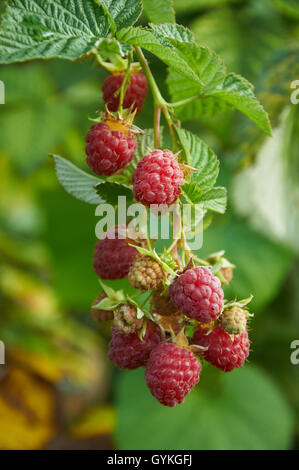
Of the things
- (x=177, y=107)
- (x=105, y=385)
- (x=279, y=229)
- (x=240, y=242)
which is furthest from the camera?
(x=105, y=385)

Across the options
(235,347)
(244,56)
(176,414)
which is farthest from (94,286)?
(235,347)

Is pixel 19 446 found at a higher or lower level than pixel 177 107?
lower

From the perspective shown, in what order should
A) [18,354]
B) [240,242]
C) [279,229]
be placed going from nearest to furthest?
[279,229] < [240,242] < [18,354]

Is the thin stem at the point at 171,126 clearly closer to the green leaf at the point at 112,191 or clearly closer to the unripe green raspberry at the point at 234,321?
the green leaf at the point at 112,191

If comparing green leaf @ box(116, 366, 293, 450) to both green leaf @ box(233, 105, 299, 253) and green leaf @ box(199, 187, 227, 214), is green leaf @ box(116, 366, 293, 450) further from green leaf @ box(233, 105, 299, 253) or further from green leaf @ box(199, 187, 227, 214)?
green leaf @ box(199, 187, 227, 214)

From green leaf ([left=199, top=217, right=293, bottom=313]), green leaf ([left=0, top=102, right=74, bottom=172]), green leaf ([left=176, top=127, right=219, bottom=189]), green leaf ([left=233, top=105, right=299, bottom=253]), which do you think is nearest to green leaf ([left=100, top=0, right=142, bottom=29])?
green leaf ([left=176, top=127, right=219, bottom=189])

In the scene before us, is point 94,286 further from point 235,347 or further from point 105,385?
point 235,347
